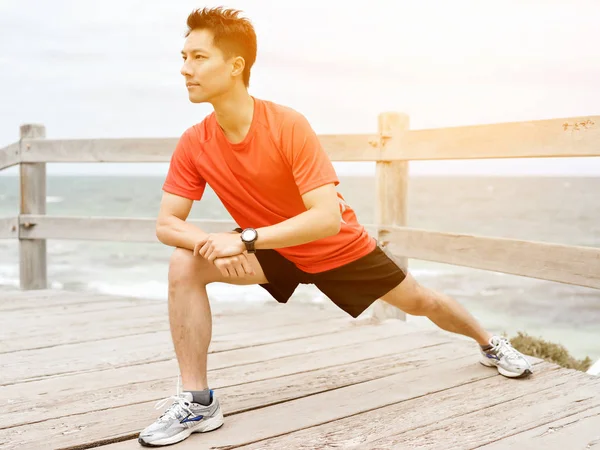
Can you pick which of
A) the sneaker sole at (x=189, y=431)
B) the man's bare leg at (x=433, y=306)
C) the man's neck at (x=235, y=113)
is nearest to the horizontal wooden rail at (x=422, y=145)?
the man's bare leg at (x=433, y=306)

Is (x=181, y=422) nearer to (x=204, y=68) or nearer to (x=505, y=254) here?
(x=204, y=68)

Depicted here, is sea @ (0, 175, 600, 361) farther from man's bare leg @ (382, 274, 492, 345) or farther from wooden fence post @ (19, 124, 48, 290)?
man's bare leg @ (382, 274, 492, 345)

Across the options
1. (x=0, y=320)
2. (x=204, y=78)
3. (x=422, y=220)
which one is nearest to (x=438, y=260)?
(x=204, y=78)

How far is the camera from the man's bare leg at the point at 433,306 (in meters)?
2.74

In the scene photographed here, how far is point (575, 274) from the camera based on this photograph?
2982 millimetres

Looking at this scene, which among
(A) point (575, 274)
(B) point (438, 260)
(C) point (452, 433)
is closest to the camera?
(C) point (452, 433)

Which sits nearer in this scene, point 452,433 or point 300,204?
point 452,433

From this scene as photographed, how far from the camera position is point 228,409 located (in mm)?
2553

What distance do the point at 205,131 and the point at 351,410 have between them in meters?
1.20

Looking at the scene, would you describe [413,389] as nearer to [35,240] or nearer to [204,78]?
[204,78]

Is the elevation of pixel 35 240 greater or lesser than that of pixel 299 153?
lesser

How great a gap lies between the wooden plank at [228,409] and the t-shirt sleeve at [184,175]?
837 millimetres

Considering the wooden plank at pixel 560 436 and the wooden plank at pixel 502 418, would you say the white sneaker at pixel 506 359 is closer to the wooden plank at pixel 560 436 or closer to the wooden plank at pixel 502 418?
the wooden plank at pixel 502 418

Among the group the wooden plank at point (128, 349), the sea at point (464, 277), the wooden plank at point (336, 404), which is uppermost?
the wooden plank at point (336, 404)
